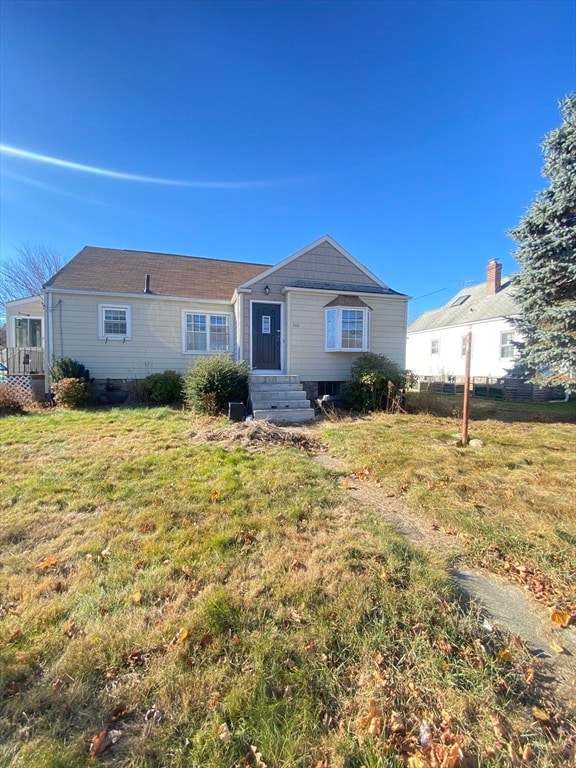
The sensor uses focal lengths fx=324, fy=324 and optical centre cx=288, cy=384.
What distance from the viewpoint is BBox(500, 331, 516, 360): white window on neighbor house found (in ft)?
54.9

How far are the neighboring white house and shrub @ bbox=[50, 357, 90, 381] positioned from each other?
17093 millimetres

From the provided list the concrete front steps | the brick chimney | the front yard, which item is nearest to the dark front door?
the concrete front steps

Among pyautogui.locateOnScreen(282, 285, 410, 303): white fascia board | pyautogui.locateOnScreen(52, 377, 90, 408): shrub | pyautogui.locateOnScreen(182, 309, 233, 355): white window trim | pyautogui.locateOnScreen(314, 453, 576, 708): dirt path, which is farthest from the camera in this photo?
pyautogui.locateOnScreen(182, 309, 233, 355): white window trim

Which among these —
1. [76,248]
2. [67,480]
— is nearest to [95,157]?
[76,248]

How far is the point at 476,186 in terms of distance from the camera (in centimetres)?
1376

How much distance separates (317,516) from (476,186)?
637 inches

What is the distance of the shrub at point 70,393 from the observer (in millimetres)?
9586

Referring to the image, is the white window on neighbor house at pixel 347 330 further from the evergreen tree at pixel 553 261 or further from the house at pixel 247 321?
the evergreen tree at pixel 553 261

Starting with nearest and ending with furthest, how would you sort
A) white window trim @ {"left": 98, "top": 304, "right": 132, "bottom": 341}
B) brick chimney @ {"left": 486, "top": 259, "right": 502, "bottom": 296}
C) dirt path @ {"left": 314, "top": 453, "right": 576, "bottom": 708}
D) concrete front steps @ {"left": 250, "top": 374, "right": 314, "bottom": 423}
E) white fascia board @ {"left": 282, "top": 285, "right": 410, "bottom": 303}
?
dirt path @ {"left": 314, "top": 453, "right": 576, "bottom": 708} → concrete front steps @ {"left": 250, "top": 374, "right": 314, "bottom": 423} → white fascia board @ {"left": 282, "top": 285, "right": 410, "bottom": 303} → white window trim @ {"left": 98, "top": 304, "right": 132, "bottom": 341} → brick chimney @ {"left": 486, "top": 259, "right": 502, "bottom": 296}

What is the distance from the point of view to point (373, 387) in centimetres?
965

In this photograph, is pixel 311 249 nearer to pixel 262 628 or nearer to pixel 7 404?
pixel 7 404

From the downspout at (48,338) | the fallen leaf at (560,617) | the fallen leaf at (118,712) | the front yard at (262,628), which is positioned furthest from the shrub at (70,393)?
the fallen leaf at (560,617)

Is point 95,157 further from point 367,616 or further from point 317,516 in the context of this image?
point 367,616

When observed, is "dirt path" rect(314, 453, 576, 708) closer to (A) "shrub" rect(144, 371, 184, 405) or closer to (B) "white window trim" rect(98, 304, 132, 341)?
(A) "shrub" rect(144, 371, 184, 405)
